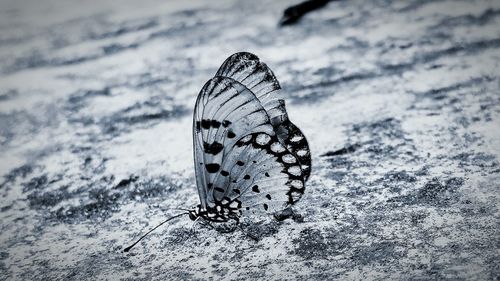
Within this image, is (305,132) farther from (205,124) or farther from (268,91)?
(205,124)

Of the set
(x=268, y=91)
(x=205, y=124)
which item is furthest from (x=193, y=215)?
(x=268, y=91)

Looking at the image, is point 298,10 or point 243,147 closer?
point 243,147

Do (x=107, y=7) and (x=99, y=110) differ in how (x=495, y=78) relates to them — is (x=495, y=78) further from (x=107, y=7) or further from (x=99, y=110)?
(x=107, y=7)

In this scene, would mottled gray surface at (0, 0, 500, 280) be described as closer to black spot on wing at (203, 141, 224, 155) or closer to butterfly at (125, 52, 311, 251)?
butterfly at (125, 52, 311, 251)

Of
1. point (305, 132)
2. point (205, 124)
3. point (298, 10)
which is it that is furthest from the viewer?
point (298, 10)

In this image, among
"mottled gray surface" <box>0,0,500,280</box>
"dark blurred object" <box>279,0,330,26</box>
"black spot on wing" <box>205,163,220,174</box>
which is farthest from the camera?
"dark blurred object" <box>279,0,330,26</box>

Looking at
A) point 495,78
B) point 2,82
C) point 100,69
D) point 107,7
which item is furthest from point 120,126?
point 107,7

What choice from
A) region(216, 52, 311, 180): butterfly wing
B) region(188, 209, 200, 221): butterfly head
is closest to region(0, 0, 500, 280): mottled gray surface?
region(188, 209, 200, 221): butterfly head
